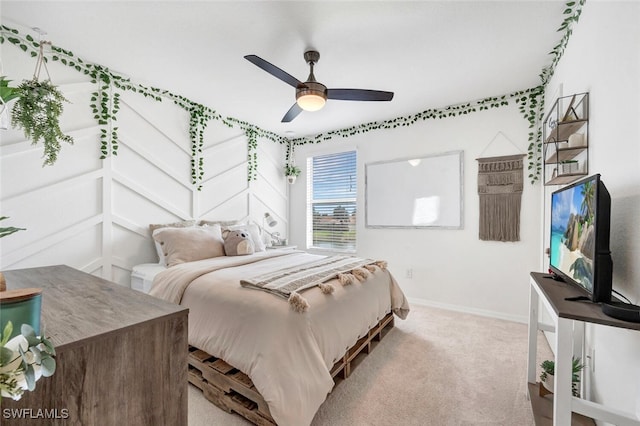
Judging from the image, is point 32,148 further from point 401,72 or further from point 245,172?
point 401,72

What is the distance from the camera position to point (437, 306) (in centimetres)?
355

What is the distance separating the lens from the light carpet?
162 centimetres

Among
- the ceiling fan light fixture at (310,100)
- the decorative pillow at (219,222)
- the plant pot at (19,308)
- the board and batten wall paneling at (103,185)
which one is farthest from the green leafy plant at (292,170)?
the plant pot at (19,308)

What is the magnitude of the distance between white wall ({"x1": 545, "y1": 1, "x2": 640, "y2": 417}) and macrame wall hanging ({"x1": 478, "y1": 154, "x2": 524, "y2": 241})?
1522 millimetres

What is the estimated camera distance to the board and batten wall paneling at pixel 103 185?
2182 millimetres

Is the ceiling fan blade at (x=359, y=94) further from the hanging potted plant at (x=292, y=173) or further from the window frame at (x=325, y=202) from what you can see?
the hanging potted plant at (x=292, y=173)

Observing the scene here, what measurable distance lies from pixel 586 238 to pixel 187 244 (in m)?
3.00

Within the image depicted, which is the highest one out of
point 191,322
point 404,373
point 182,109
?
point 182,109

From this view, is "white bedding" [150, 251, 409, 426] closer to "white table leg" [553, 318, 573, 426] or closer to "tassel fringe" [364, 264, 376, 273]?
"tassel fringe" [364, 264, 376, 273]

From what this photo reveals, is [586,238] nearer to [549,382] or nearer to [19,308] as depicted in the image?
[549,382]

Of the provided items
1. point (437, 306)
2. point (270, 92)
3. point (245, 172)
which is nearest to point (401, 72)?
point (270, 92)

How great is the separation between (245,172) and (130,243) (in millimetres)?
1853

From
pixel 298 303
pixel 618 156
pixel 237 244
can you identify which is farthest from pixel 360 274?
pixel 618 156

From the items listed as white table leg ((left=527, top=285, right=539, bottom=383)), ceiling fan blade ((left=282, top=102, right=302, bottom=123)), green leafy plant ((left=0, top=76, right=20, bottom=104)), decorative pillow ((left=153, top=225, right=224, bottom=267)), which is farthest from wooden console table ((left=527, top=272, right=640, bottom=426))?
decorative pillow ((left=153, top=225, right=224, bottom=267))
